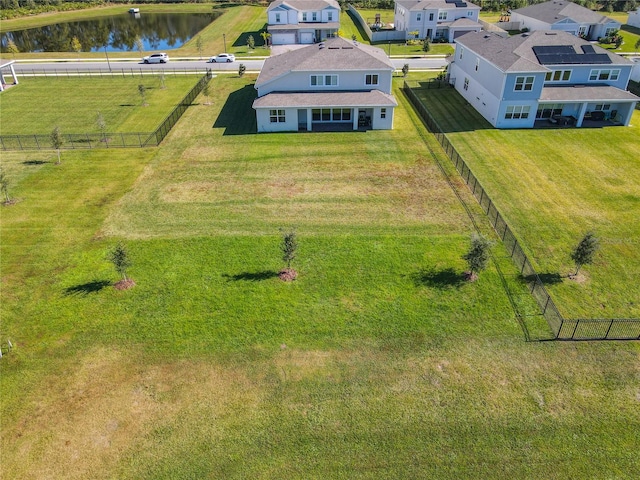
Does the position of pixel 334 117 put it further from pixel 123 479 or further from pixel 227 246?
pixel 123 479

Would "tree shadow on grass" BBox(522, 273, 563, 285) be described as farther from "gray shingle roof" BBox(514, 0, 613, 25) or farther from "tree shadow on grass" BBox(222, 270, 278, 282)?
"gray shingle roof" BBox(514, 0, 613, 25)

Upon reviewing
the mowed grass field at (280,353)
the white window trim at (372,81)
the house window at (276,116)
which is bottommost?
the mowed grass field at (280,353)

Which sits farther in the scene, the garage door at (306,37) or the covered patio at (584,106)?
the garage door at (306,37)

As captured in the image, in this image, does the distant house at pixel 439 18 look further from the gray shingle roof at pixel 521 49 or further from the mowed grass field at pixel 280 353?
the mowed grass field at pixel 280 353

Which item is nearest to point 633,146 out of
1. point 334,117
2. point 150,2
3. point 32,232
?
point 334,117

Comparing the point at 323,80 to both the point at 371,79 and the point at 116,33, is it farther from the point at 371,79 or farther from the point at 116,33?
the point at 116,33

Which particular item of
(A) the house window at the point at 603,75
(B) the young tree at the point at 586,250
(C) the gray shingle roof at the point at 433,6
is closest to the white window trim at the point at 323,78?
(A) the house window at the point at 603,75

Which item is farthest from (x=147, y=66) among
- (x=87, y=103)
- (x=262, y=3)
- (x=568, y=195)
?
(x=262, y=3)
